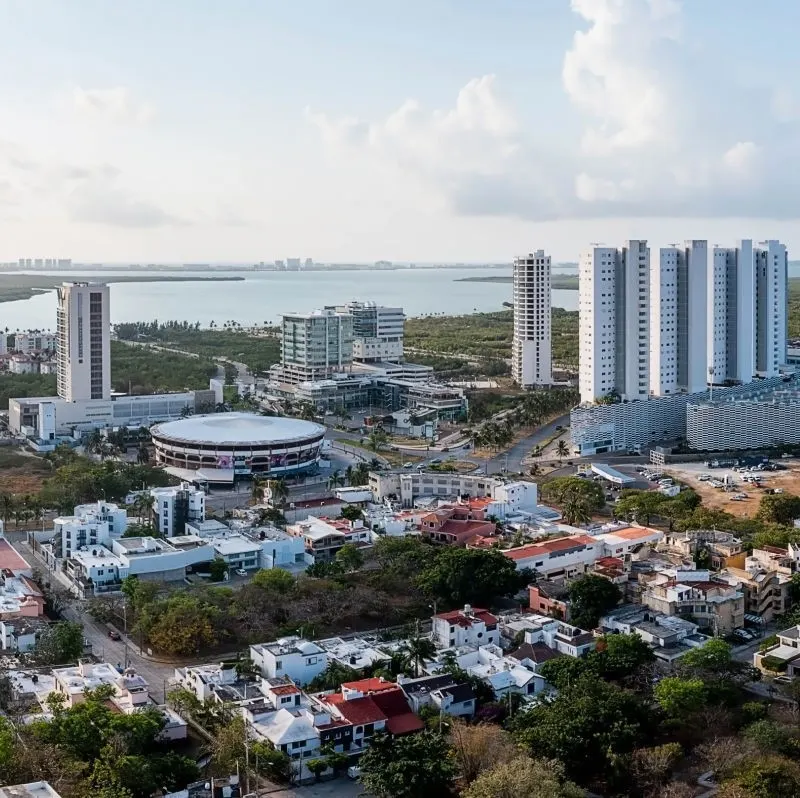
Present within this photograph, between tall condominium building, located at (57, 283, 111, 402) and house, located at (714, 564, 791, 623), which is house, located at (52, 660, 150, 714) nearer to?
house, located at (714, 564, 791, 623)

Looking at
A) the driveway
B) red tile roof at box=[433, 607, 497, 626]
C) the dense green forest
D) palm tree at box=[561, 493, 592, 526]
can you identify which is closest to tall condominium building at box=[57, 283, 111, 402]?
the dense green forest

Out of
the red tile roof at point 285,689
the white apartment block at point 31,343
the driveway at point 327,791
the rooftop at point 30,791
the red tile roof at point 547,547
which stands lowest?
the driveway at point 327,791

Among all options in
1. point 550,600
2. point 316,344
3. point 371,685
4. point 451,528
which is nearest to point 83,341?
point 316,344

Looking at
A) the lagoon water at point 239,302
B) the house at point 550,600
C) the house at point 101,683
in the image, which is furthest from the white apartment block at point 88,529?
the lagoon water at point 239,302

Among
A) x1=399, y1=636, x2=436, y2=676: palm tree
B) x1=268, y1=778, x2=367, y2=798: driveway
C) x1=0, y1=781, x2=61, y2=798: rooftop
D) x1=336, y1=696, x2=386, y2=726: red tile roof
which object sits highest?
x1=399, y1=636, x2=436, y2=676: palm tree

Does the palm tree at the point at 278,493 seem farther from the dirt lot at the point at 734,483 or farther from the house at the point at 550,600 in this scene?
the dirt lot at the point at 734,483

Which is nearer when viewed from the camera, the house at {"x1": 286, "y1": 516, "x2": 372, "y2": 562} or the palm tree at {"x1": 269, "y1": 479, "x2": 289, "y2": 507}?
the house at {"x1": 286, "y1": 516, "x2": 372, "y2": 562}

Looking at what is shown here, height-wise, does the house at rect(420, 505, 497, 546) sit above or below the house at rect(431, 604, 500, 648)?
above
